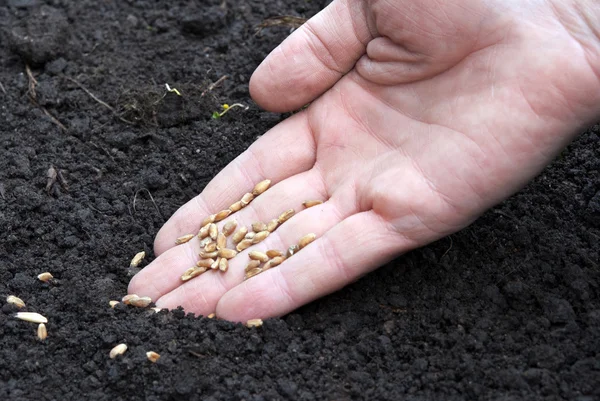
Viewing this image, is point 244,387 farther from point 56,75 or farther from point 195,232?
point 56,75

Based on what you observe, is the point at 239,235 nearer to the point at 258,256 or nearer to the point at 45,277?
the point at 258,256

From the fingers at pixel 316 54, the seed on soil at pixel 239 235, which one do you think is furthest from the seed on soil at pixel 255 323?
the fingers at pixel 316 54

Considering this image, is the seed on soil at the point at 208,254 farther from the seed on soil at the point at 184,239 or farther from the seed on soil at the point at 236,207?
the seed on soil at the point at 236,207

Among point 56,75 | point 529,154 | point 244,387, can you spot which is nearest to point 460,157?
point 529,154

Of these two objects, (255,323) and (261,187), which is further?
(261,187)

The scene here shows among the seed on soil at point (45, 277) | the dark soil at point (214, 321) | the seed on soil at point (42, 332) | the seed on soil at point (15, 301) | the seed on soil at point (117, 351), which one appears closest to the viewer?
the dark soil at point (214, 321)

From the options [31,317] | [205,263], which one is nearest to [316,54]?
[205,263]

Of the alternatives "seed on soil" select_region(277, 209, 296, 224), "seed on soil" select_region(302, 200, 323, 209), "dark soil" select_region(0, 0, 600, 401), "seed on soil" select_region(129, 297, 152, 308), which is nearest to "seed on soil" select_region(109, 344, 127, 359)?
"dark soil" select_region(0, 0, 600, 401)
